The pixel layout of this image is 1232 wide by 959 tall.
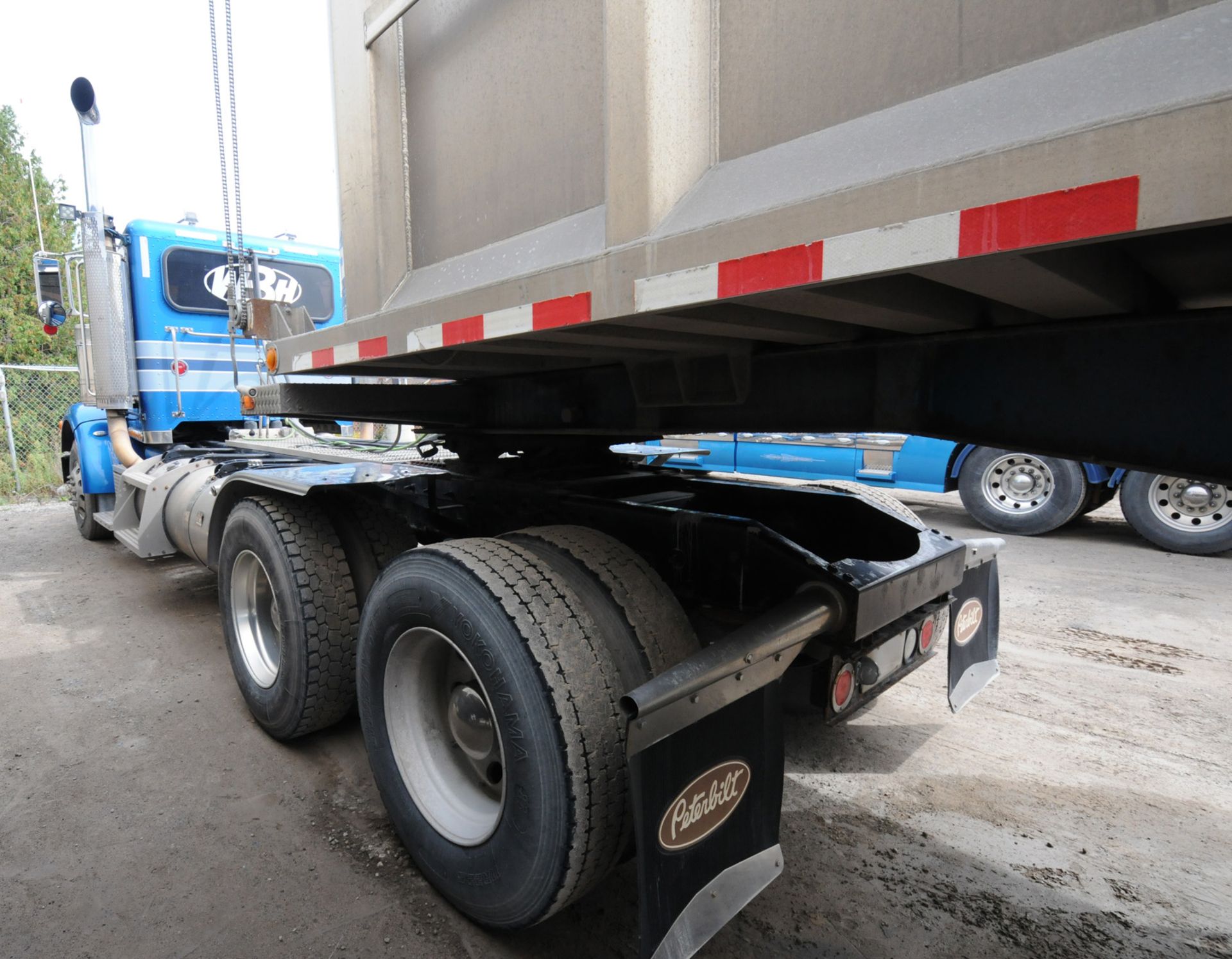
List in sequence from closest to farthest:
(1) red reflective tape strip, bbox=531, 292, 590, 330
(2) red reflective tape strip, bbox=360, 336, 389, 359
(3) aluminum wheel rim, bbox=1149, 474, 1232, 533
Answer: (1) red reflective tape strip, bbox=531, 292, 590, 330 → (2) red reflective tape strip, bbox=360, 336, 389, 359 → (3) aluminum wheel rim, bbox=1149, 474, 1232, 533

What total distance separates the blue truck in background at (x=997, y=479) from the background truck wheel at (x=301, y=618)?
2.90 metres

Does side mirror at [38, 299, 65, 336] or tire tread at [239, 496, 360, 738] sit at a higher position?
side mirror at [38, 299, 65, 336]

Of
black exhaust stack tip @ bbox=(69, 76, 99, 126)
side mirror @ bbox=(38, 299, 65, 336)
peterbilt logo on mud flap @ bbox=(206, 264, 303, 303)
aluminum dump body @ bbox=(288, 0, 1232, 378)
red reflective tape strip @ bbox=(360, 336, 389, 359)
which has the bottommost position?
red reflective tape strip @ bbox=(360, 336, 389, 359)

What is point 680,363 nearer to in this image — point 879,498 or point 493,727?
point 493,727

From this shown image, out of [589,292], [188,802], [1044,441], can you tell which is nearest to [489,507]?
[188,802]

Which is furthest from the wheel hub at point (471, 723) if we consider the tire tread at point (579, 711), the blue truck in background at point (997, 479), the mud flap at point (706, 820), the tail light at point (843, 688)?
the blue truck in background at point (997, 479)

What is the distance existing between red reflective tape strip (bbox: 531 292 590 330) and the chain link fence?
12.4 metres

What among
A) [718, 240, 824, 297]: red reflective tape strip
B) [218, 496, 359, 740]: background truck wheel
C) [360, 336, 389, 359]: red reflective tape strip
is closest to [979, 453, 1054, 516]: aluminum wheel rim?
[218, 496, 359, 740]: background truck wheel

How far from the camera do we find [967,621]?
8.96ft

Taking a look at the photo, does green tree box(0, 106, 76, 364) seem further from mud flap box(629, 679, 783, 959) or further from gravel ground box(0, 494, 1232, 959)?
mud flap box(629, 679, 783, 959)

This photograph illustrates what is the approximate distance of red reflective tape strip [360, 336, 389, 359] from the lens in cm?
206

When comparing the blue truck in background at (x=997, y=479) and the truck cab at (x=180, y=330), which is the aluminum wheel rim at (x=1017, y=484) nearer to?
the blue truck in background at (x=997, y=479)

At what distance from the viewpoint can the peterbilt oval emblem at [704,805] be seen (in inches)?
59.7

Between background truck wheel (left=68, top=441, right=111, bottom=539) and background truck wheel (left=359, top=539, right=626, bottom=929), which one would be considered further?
background truck wheel (left=68, top=441, right=111, bottom=539)
